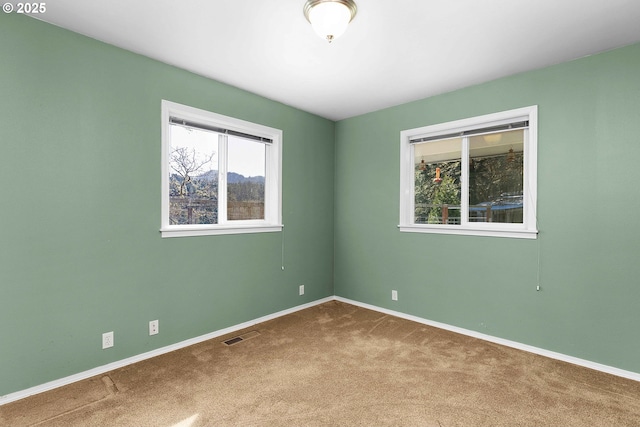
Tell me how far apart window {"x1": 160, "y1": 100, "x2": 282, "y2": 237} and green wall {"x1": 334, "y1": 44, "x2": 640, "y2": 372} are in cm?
166

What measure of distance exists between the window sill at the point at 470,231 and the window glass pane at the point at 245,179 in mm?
1709

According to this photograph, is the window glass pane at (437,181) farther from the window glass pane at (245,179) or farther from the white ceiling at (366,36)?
the window glass pane at (245,179)

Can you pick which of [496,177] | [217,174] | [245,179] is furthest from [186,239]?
[496,177]

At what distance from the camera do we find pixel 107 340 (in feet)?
7.98

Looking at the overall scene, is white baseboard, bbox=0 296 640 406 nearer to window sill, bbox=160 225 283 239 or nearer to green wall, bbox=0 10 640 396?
green wall, bbox=0 10 640 396

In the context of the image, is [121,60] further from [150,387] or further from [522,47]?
[522,47]

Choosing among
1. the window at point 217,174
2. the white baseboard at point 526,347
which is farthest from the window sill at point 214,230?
the white baseboard at point 526,347

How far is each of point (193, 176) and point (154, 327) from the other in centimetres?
139

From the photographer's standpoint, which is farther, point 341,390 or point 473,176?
point 473,176

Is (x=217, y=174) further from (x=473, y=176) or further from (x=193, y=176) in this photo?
(x=473, y=176)

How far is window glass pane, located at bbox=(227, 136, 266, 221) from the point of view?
3.39m

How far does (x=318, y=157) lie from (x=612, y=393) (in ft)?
11.4

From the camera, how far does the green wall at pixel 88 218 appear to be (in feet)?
6.76

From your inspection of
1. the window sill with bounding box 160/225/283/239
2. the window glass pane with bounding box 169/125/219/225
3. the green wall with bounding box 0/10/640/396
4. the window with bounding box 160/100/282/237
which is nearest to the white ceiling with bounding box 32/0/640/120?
the green wall with bounding box 0/10/640/396
